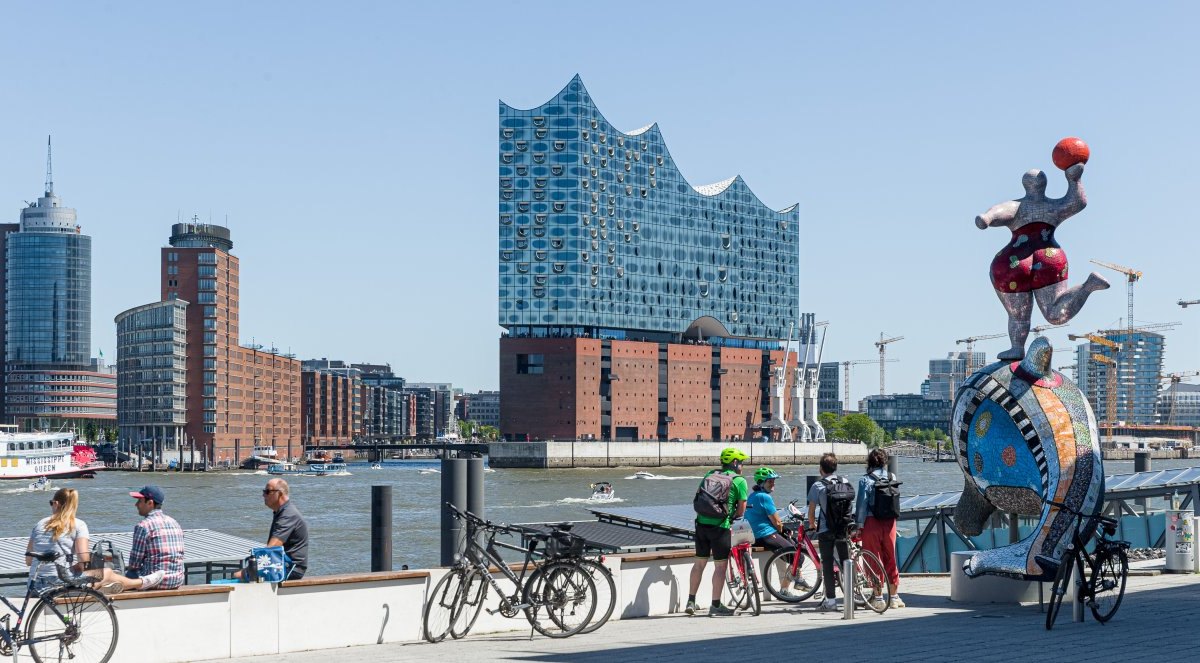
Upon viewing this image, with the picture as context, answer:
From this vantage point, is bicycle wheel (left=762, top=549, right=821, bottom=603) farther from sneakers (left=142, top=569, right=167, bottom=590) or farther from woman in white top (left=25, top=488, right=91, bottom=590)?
woman in white top (left=25, top=488, right=91, bottom=590)

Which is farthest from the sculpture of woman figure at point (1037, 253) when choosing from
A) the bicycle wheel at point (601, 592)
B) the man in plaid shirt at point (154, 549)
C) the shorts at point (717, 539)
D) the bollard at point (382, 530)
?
the man in plaid shirt at point (154, 549)

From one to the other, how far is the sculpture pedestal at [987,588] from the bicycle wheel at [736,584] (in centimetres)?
237

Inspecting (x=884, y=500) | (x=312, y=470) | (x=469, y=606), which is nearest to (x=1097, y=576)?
(x=884, y=500)

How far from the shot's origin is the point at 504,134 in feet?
497

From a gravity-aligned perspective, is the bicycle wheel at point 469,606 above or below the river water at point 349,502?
above

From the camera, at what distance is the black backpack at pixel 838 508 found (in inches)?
578

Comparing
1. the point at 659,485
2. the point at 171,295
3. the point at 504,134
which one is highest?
the point at 504,134

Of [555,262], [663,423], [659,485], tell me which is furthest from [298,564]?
[663,423]

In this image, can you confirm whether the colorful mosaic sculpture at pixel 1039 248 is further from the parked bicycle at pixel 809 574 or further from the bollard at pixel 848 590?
the bollard at pixel 848 590

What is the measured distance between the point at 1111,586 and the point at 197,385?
Answer: 15904cm

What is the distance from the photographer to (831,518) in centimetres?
1478

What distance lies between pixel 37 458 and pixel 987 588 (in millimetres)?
122528

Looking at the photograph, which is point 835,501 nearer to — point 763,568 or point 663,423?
point 763,568

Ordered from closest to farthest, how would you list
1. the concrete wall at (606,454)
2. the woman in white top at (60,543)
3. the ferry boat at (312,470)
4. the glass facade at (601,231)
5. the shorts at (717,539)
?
the woman in white top at (60,543), the shorts at (717,539), the ferry boat at (312,470), the concrete wall at (606,454), the glass facade at (601,231)
